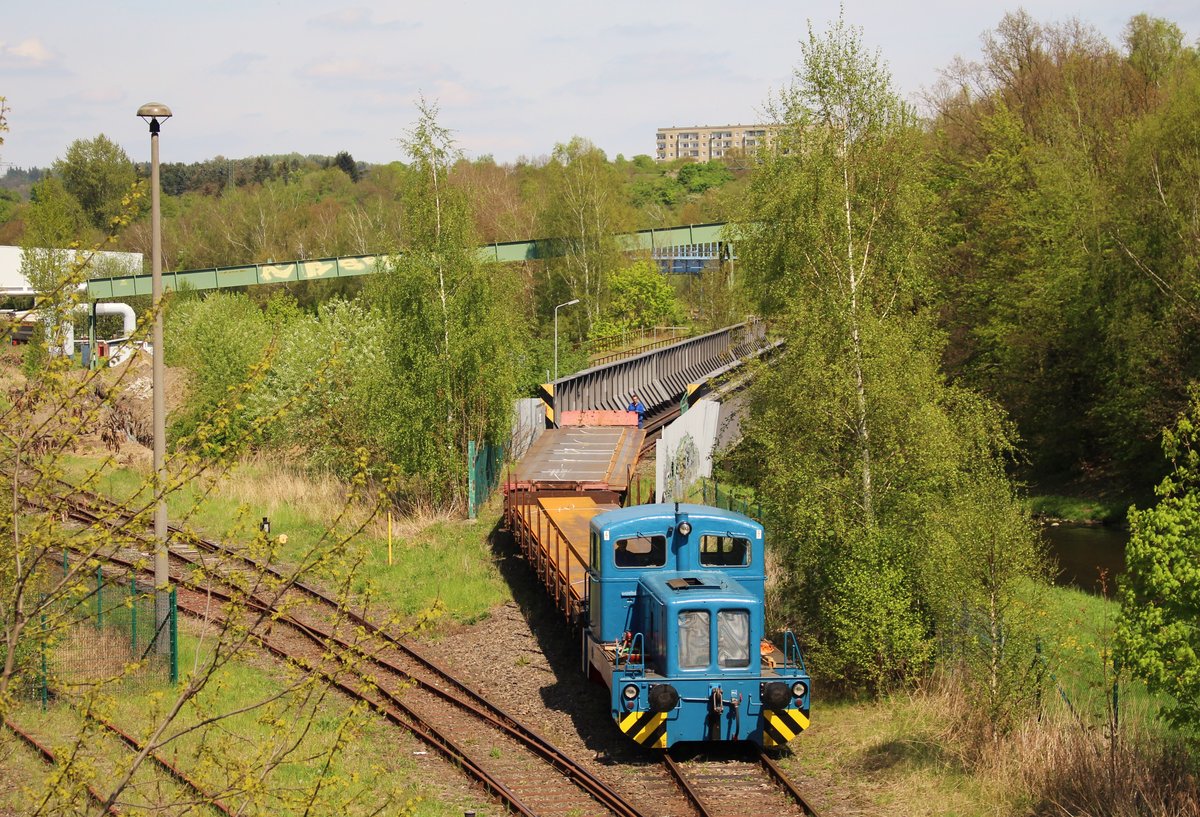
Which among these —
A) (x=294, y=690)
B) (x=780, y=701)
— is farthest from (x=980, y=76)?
(x=294, y=690)

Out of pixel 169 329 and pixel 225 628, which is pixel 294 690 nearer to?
pixel 225 628

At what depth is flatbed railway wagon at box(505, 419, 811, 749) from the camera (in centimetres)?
1346

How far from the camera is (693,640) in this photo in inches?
535

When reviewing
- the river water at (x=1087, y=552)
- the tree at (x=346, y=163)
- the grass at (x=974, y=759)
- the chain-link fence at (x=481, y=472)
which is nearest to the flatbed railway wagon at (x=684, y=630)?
the grass at (x=974, y=759)

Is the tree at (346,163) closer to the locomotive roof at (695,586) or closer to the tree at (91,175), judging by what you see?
the tree at (91,175)

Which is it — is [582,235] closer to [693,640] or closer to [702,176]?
[693,640]

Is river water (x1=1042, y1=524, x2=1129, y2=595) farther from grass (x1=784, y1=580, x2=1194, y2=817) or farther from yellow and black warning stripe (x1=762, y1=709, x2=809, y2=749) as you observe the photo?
yellow and black warning stripe (x1=762, y1=709, x2=809, y2=749)

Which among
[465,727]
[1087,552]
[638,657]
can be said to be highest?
[638,657]

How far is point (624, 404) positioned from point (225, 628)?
39342 mm

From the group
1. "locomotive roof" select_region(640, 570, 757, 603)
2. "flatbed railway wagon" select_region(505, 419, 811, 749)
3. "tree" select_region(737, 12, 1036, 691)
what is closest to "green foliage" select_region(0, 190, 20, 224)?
"tree" select_region(737, 12, 1036, 691)

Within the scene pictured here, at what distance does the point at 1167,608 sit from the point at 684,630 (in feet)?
17.4

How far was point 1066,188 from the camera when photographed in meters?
42.9

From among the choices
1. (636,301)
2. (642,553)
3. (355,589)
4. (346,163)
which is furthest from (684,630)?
(346,163)

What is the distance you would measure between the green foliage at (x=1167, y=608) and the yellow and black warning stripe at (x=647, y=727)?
5228mm
